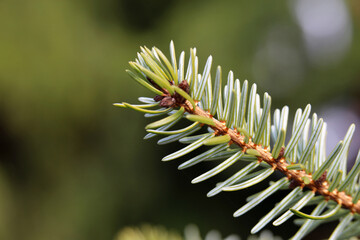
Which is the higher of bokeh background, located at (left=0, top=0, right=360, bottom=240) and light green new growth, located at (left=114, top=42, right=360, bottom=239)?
bokeh background, located at (left=0, top=0, right=360, bottom=240)

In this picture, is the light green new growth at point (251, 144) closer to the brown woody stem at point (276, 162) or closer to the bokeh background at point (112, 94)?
the brown woody stem at point (276, 162)

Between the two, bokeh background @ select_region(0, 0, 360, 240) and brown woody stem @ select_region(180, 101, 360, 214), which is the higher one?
bokeh background @ select_region(0, 0, 360, 240)

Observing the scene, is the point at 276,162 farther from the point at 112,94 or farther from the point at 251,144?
the point at 112,94

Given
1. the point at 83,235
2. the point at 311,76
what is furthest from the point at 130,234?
the point at 311,76

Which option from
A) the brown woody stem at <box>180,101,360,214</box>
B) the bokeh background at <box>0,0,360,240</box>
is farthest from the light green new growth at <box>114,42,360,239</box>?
the bokeh background at <box>0,0,360,240</box>

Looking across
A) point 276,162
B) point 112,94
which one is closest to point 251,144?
point 276,162

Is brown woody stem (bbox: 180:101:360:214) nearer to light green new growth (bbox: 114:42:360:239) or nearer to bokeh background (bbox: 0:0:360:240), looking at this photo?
light green new growth (bbox: 114:42:360:239)

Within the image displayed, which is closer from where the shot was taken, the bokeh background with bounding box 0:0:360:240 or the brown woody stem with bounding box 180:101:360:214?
the brown woody stem with bounding box 180:101:360:214

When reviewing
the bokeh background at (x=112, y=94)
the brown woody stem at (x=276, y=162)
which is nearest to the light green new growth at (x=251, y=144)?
the brown woody stem at (x=276, y=162)
